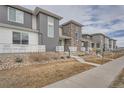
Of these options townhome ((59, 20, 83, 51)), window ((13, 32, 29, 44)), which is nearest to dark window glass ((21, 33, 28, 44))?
window ((13, 32, 29, 44))

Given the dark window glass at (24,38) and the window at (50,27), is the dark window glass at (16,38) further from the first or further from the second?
the window at (50,27)

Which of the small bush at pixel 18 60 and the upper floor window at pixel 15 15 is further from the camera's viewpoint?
the upper floor window at pixel 15 15

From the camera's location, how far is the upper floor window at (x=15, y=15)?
12.0m

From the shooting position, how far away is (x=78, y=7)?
970 centimetres

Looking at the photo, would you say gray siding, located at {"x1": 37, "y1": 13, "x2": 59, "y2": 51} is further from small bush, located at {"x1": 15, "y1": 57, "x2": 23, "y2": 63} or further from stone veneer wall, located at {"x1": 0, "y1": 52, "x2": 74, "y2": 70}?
small bush, located at {"x1": 15, "y1": 57, "x2": 23, "y2": 63}

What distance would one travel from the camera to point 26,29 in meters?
12.4

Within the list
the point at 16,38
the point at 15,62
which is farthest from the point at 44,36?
the point at 15,62

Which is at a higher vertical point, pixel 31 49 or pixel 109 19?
pixel 109 19

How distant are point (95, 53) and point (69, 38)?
4400 mm

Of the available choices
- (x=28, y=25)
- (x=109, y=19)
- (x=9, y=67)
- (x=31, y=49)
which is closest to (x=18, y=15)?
(x=28, y=25)

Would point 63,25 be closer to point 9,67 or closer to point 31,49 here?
point 31,49

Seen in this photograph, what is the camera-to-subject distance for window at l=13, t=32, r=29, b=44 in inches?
463

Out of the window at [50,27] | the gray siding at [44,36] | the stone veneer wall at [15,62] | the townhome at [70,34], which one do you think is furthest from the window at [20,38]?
the townhome at [70,34]

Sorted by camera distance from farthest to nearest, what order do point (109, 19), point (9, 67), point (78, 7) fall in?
point (109, 19), point (78, 7), point (9, 67)
